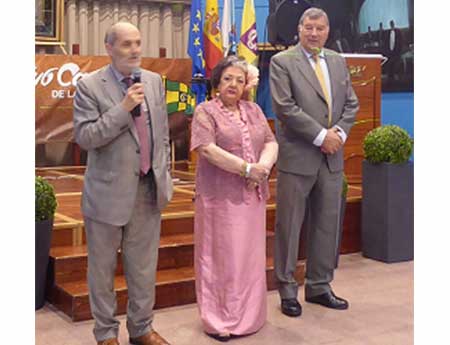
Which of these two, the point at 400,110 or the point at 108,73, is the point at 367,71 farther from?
the point at 108,73

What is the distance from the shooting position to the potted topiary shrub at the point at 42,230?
3537mm

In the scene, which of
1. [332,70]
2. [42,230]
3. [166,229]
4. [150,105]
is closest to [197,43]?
[166,229]

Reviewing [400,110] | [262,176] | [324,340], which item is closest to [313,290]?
[324,340]

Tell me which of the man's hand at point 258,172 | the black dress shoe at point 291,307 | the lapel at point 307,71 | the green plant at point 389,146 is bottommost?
the black dress shoe at point 291,307

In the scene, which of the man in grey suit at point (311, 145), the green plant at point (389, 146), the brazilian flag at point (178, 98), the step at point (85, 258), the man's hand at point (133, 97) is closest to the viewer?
the man's hand at point (133, 97)

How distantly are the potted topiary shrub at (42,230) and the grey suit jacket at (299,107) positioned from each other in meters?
1.26

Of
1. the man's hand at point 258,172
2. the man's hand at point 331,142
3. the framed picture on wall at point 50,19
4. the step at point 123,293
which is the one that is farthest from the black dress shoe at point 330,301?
the framed picture on wall at point 50,19

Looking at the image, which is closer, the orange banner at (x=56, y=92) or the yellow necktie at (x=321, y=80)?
the yellow necktie at (x=321, y=80)

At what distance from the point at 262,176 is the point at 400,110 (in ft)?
15.3

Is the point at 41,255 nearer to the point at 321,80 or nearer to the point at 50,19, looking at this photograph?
the point at 321,80

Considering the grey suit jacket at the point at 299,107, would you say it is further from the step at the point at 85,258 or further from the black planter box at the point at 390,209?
the black planter box at the point at 390,209

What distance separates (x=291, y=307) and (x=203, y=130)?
1.11m

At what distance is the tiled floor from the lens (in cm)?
319

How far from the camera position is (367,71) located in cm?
606
